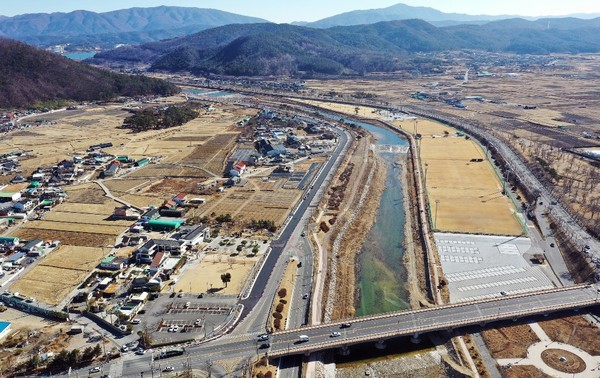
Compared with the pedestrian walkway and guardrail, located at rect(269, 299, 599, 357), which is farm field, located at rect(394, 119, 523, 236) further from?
the pedestrian walkway

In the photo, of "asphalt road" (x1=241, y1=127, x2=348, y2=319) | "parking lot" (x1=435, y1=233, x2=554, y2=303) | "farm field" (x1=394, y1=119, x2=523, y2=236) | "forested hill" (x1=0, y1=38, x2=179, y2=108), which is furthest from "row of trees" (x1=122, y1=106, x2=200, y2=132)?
"parking lot" (x1=435, y1=233, x2=554, y2=303)

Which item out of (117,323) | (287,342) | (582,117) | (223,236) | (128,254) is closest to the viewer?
(287,342)

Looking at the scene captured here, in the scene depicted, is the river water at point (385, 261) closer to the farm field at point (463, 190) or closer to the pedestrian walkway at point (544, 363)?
the farm field at point (463, 190)

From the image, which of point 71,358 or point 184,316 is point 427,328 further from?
point 71,358

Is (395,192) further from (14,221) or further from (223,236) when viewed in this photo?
(14,221)

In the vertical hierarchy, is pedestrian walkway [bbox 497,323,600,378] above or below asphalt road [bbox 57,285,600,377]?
below

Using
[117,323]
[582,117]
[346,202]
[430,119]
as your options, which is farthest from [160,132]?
[582,117]

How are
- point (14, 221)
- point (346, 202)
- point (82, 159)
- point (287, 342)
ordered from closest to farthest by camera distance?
point (287, 342) < point (14, 221) < point (346, 202) < point (82, 159)
